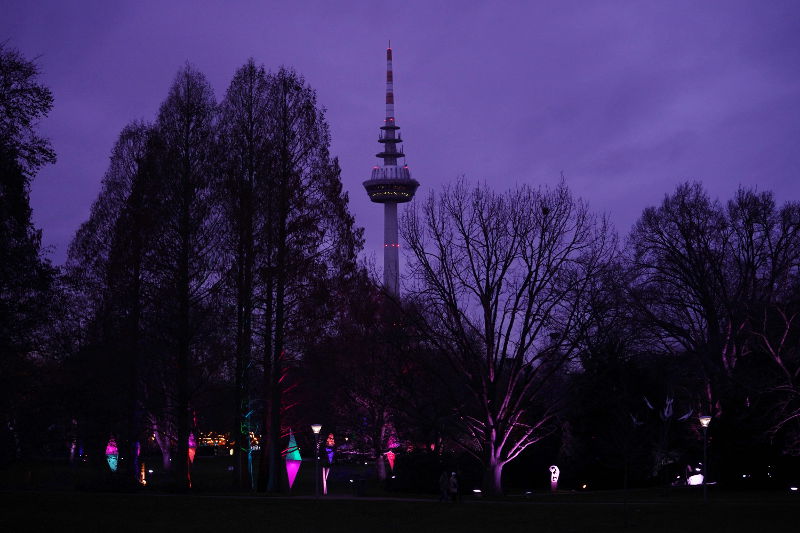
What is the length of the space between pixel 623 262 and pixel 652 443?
977 centimetres

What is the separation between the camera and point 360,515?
89.9 ft

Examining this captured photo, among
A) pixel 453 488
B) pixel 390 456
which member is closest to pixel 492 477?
pixel 453 488

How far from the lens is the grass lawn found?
2427 cm

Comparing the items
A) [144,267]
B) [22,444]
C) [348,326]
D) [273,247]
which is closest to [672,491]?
[348,326]

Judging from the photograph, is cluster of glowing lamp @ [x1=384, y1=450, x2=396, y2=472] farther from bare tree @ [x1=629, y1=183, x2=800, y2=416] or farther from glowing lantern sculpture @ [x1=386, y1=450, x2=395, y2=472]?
bare tree @ [x1=629, y1=183, x2=800, y2=416]

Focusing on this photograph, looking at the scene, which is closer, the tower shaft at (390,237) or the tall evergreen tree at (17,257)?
the tall evergreen tree at (17,257)

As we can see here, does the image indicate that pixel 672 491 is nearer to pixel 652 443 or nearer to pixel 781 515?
pixel 652 443

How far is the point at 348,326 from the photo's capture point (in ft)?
123

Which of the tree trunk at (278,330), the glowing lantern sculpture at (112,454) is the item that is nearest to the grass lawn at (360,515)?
the tree trunk at (278,330)

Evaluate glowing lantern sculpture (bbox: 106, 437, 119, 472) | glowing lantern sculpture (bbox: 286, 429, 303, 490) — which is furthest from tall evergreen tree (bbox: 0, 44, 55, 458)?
glowing lantern sculpture (bbox: 106, 437, 119, 472)

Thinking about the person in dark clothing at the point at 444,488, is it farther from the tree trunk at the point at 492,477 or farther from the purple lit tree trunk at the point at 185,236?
the purple lit tree trunk at the point at 185,236

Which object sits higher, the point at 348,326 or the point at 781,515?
the point at 348,326

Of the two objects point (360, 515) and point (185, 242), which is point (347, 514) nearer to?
point (360, 515)

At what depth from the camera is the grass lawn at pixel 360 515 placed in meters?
24.3
